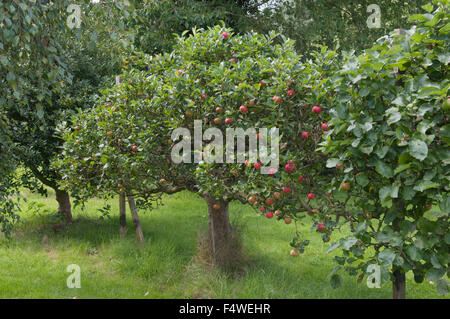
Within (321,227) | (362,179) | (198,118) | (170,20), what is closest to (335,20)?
(170,20)

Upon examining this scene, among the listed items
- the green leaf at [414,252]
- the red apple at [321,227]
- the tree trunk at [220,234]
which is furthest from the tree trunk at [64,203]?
the green leaf at [414,252]

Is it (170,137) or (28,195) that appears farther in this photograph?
(28,195)

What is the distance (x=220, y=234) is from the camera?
512 cm

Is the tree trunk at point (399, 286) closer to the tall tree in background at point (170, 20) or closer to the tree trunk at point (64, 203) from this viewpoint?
the tall tree in background at point (170, 20)

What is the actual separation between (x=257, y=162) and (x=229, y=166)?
57cm

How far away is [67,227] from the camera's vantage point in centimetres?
730

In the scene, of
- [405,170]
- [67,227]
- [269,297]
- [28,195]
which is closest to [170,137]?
[269,297]

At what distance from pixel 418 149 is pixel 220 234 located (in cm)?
334

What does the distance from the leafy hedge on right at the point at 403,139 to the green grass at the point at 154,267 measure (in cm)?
211

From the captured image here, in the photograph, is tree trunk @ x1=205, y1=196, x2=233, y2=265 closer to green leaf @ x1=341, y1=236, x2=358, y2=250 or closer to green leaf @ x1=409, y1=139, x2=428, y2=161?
green leaf @ x1=341, y1=236, x2=358, y2=250

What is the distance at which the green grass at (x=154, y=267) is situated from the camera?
14.8 ft
